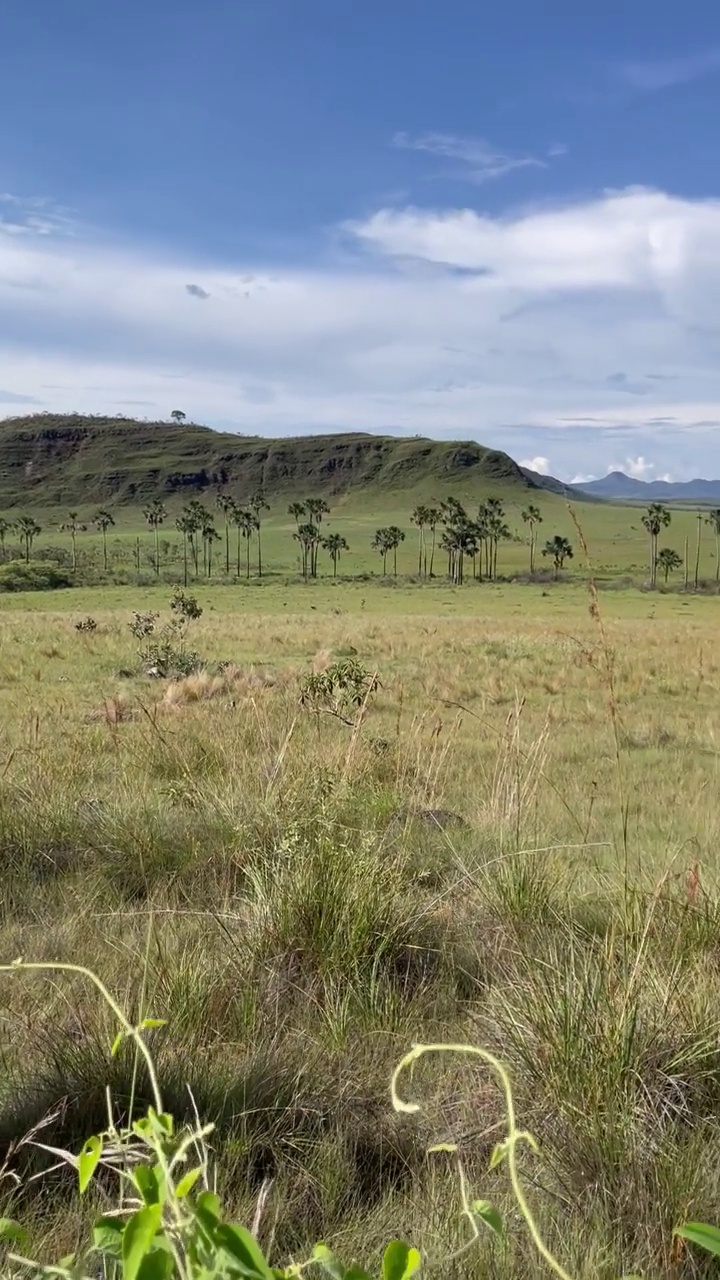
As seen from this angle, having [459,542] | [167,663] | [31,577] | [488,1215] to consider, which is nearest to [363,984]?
[488,1215]

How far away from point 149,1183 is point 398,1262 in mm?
275

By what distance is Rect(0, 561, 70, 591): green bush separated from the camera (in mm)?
69000

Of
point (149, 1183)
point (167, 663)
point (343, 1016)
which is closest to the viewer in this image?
point (149, 1183)

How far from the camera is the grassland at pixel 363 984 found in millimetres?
2051

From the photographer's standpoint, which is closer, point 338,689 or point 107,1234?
point 107,1234

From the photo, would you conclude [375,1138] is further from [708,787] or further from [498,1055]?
[708,787]

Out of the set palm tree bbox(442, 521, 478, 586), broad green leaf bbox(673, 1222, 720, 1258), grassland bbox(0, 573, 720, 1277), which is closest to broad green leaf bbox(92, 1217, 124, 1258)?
broad green leaf bbox(673, 1222, 720, 1258)

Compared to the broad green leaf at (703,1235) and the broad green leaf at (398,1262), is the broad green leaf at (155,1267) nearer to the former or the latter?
the broad green leaf at (398,1262)

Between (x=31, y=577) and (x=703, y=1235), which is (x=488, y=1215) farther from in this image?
(x=31, y=577)

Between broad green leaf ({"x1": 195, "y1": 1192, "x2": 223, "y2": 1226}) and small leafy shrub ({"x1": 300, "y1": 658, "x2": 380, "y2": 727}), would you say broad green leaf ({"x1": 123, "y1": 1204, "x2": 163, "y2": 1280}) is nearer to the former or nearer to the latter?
broad green leaf ({"x1": 195, "y1": 1192, "x2": 223, "y2": 1226})

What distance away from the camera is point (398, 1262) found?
2.88 feet

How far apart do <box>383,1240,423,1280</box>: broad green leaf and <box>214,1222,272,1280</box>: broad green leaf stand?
0.38 ft

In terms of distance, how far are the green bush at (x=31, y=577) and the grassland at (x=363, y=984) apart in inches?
2650

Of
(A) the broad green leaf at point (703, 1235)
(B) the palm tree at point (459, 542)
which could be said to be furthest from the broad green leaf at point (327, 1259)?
(B) the palm tree at point (459, 542)
